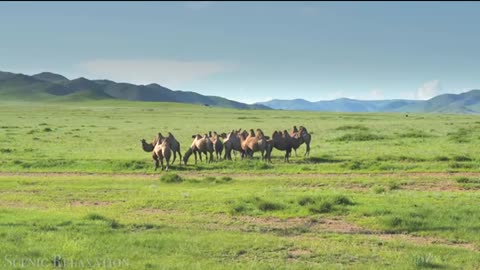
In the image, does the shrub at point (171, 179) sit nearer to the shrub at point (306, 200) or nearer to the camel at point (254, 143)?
the camel at point (254, 143)

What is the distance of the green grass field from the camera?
10852 mm

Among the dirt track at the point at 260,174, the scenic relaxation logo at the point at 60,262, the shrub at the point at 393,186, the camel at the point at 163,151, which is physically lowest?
the dirt track at the point at 260,174

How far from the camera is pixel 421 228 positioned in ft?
44.0

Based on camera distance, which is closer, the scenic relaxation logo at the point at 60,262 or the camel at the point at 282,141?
the scenic relaxation logo at the point at 60,262

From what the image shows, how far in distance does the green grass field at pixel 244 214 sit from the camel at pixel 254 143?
4.89 ft

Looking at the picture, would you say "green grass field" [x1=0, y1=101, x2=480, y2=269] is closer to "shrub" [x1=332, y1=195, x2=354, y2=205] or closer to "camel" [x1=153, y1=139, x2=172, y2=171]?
"shrub" [x1=332, y1=195, x2=354, y2=205]

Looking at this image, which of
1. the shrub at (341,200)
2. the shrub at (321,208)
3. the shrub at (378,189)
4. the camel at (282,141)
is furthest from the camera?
the camel at (282,141)

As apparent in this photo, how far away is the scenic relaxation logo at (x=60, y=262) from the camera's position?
10.0 metres

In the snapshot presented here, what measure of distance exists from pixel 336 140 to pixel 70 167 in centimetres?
2439

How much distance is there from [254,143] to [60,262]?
64.5 ft

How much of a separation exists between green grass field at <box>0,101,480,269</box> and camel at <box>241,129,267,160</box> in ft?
4.89

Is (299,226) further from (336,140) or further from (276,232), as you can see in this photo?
(336,140)

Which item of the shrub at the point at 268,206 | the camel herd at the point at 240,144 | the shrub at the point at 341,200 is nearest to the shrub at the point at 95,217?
the shrub at the point at 268,206

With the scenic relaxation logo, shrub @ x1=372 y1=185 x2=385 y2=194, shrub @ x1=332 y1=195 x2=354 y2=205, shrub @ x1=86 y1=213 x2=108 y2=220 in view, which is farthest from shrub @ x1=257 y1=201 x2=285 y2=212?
the scenic relaxation logo
